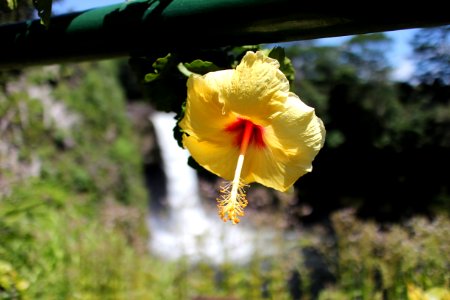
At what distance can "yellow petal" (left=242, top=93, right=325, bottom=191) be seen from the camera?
47 centimetres

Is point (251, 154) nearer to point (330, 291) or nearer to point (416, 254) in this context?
point (416, 254)

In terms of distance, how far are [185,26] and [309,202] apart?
5014 mm

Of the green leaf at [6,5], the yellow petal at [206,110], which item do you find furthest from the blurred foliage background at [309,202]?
the yellow petal at [206,110]

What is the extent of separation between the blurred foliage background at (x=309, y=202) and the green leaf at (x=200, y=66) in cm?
66

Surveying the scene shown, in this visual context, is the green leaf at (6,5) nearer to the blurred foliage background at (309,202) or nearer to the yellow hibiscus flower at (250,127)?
the yellow hibiscus flower at (250,127)

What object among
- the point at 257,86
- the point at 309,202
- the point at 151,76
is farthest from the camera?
the point at 309,202

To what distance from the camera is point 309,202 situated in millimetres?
5438

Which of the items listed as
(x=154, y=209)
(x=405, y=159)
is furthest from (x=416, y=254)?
(x=154, y=209)

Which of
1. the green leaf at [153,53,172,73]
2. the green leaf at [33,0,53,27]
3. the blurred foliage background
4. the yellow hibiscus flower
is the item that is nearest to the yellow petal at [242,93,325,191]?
the yellow hibiscus flower

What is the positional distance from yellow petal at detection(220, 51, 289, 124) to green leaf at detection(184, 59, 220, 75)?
0.08 meters

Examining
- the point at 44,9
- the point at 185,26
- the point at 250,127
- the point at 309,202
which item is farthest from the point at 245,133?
the point at 309,202

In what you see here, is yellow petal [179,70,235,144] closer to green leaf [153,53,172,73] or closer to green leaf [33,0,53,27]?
green leaf [153,53,172,73]

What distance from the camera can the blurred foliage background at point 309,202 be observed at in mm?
2488

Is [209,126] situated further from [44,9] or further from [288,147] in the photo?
[44,9]
